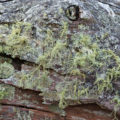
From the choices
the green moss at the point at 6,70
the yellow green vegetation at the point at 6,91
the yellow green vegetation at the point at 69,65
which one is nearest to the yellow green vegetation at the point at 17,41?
the yellow green vegetation at the point at 69,65

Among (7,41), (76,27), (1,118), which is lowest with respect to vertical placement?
(1,118)

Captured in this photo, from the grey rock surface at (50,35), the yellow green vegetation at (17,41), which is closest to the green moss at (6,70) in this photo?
the grey rock surface at (50,35)

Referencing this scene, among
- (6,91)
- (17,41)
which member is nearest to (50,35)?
(17,41)

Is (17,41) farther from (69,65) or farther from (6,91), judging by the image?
(69,65)

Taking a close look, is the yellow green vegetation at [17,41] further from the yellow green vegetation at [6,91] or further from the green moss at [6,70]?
the yellow green vegetation at [6,91]

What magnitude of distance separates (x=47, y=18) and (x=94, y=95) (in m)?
1.31

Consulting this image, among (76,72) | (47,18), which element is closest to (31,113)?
(76,72)

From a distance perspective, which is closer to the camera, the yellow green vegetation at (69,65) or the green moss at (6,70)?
the yellow green vegetation at (69,65)

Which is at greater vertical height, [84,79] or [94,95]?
[84,79]

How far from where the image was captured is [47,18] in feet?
11.9

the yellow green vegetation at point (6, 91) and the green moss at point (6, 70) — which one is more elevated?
the green moss at point (6, 70)

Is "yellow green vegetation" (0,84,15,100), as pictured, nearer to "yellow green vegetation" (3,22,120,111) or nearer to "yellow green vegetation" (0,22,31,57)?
"yellow green vegetation" (3,22,120,111)

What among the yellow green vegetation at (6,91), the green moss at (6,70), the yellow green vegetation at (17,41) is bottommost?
the yellow green vegetation at (6,91)

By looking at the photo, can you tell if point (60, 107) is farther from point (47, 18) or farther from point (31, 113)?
point (47, 18)
